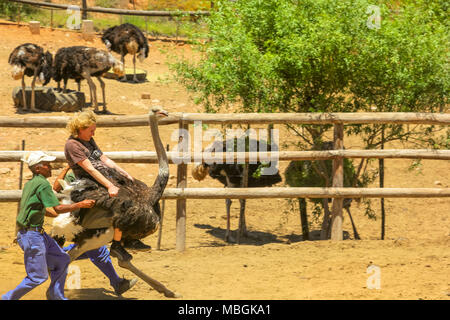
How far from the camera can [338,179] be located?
26.2 feet

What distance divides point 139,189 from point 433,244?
3.81 m

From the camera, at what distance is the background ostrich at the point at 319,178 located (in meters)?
8.81

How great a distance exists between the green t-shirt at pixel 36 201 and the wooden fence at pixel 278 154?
218cm

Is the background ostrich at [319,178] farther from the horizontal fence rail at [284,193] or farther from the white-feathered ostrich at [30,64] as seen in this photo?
the white-feathered ostrich at [30,64]

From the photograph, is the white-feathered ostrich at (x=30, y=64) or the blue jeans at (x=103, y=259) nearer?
the blue jeans at (x=103, y=259)

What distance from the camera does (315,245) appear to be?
7969mm

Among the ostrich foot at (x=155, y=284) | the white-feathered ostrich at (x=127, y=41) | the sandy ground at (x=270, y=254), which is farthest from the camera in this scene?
the white-feathered ostrich at (x=127, y=41)

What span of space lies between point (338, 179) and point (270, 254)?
1143 millimetres

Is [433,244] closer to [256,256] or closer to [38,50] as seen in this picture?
[256,256]

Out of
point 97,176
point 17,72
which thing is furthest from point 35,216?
point 17,72

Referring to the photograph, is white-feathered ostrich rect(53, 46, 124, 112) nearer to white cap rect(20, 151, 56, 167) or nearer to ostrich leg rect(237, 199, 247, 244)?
ostrich leg rect(237, 199, 247, 244)

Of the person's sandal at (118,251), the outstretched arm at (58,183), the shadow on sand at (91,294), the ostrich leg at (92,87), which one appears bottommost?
the shadow on sand at (91,294)

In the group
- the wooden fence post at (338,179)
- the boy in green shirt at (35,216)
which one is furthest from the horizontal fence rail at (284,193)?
the boy in green shirt at (35,216)

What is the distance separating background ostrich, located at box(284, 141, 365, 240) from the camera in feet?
28.9
